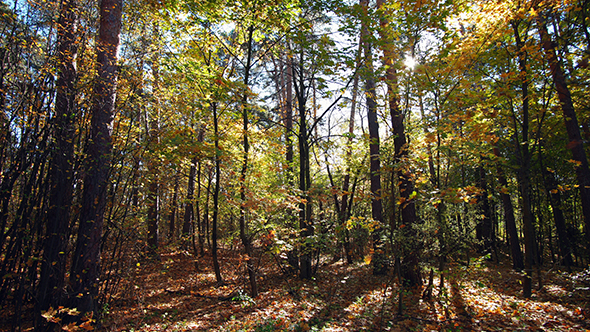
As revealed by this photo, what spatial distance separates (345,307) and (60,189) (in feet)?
17.5

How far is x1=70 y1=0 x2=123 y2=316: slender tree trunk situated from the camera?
4.11m

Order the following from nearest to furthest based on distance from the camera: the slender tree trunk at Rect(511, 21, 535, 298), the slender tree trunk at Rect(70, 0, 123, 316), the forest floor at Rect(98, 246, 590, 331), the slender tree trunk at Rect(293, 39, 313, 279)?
1. the slender tree trunk at Rect(70, 0, 123, 316)
2. the forest floor at Rect(98, 246, 590, 331)
3. the slender tree trunk at Rect(511, 21, 535, 298)
4. the slender tree trunk at Rect(293, 39, 313, 279)

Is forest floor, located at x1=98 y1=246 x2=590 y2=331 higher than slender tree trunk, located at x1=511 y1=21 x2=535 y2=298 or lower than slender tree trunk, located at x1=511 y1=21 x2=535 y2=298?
lower

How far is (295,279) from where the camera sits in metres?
7.32

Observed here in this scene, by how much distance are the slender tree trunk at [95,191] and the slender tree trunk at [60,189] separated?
27cm

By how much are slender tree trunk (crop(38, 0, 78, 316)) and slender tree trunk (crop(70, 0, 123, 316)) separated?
0.27 m

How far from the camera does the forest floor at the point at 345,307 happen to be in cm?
436

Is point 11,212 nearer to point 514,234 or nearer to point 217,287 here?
point 217,287

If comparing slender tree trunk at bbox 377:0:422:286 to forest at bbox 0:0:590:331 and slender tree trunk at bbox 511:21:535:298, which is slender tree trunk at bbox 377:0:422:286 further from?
slender tree trunk at bbox 511:21:535:298

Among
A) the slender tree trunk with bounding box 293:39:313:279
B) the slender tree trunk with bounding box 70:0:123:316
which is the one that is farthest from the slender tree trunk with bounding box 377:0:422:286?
the slender tree trunk with bounding box 70:0:123:316

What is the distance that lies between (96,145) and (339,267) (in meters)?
7.95

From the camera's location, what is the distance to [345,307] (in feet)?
18.1

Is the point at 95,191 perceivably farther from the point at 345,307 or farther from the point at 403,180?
the point at 403,180

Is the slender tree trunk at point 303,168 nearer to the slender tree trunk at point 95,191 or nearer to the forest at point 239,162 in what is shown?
the forest at point 239,162
